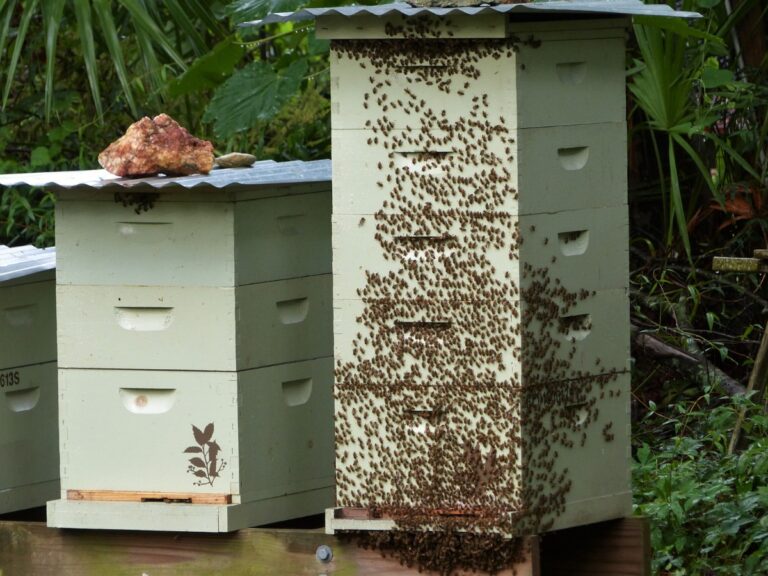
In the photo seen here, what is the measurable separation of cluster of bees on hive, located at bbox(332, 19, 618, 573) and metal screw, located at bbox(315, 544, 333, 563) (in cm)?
16

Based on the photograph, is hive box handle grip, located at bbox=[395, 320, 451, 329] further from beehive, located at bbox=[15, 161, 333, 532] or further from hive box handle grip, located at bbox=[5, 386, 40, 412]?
hive box handle grip, located at bbox=[5, 386, 40, 412]

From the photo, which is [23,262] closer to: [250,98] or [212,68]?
[250,98]

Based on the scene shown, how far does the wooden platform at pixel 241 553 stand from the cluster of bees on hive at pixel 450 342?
0.18 metres

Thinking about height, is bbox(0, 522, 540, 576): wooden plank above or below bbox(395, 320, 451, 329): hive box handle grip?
below

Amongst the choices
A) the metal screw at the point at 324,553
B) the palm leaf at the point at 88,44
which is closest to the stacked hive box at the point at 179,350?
the metal screw at the point at 324,553

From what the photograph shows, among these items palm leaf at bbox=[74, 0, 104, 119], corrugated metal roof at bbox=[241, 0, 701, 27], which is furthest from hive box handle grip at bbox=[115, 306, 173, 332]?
palm leaf at bbox=[74, 0, 104, 119]

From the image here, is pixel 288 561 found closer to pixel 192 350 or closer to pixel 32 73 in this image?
pixel 192 350

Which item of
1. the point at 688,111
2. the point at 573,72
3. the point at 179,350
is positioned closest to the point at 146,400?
the point at 179,350

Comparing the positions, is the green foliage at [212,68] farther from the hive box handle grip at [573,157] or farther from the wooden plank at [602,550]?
the wooden plank at [602,550]

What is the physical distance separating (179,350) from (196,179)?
1.59 ft

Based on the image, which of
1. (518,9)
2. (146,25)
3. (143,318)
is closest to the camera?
(518,9)

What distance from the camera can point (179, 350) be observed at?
4184 millimetres

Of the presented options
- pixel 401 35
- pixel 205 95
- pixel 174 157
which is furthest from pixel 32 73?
pixel 401 35

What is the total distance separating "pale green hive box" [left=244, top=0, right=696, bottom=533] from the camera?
3904 millimetres
